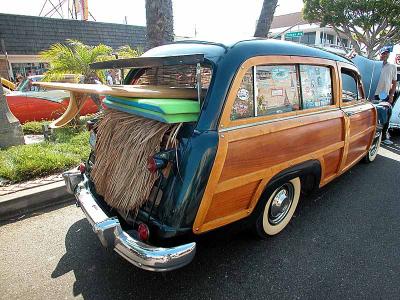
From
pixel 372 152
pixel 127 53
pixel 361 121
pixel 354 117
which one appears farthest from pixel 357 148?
pixel 127 53

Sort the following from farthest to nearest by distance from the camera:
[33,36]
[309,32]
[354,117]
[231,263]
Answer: [309,32] < [33,36] < [354,117] < [231,263]

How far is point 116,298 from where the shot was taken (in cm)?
232

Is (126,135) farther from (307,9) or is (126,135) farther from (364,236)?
(307,9)

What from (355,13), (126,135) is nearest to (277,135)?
(126,135)

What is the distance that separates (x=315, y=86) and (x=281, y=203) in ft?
4.25

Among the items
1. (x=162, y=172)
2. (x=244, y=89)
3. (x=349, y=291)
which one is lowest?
(x=349, y=291)

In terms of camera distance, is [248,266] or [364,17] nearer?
[248,266]

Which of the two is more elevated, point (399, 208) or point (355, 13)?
point (355, 13)

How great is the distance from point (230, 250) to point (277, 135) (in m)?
1.18

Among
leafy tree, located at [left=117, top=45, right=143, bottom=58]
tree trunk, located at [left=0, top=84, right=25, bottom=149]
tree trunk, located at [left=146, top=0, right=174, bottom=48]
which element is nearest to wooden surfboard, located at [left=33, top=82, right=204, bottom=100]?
tree trunk, located at [left=0, top=84, right=25, bottom=149]

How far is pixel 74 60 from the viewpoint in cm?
670

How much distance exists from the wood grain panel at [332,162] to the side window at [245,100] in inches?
54.4

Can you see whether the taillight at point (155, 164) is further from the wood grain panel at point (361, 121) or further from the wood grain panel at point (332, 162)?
the wood grain panel at point (361, 121)

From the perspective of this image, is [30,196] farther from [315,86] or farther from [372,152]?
[372,152]
